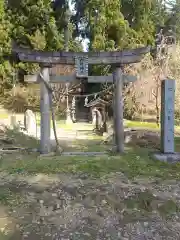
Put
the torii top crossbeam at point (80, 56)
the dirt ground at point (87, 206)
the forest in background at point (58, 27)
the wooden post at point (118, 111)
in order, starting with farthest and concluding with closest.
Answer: the forest in background at point (58, 27) < the wooden post at point (118, 111) < the torii top crossbeam at point (80, 56) < the dirt ground at point (87, 206)

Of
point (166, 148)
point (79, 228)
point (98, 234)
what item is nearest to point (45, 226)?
point (79, 228)

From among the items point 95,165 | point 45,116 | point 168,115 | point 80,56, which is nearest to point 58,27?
point 80,56

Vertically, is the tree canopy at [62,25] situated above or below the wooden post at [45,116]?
above

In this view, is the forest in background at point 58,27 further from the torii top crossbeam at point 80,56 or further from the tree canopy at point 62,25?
the torii top crossbeam at point 80,56

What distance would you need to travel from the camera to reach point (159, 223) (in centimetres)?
421

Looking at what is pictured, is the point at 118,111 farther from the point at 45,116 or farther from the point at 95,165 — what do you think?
the point at 95,165

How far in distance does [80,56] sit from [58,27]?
19123 millimetres

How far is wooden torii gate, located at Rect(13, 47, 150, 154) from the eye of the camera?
782 cm

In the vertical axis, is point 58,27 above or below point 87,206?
above

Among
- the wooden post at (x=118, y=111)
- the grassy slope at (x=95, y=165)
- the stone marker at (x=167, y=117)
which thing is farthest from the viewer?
the wooden post at (x=118, y=111)

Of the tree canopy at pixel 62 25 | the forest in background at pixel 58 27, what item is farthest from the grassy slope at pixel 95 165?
the tree canopy at pixel 62 25

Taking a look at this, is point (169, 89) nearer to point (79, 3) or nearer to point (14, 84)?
point (14, 84)

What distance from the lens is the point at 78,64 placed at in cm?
785

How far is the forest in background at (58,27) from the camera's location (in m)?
23.3
